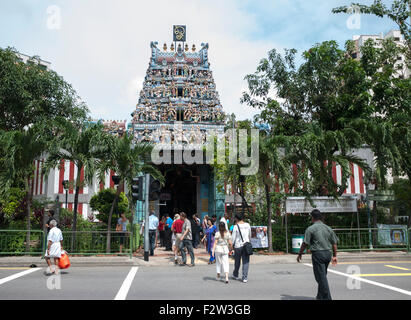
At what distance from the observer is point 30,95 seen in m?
18.2

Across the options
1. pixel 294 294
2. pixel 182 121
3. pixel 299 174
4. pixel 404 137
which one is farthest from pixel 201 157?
pixel 294 294

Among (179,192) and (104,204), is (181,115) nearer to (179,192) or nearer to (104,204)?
(179,192)

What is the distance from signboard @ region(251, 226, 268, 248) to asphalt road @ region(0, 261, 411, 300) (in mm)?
3146

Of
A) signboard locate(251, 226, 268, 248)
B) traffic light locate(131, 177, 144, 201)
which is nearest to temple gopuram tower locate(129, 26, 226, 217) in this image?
signboard locate(251, 226, 268, 248)

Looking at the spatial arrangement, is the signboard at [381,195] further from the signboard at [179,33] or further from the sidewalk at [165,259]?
the signboard at [179,33]

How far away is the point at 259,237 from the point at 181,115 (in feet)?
62.8

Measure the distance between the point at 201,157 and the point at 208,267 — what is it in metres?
12.8

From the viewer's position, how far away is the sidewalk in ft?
39.5

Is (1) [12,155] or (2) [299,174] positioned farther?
(2) [299,174]

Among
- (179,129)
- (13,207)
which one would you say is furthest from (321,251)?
(179,129)

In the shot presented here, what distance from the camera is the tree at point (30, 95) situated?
1781 cm

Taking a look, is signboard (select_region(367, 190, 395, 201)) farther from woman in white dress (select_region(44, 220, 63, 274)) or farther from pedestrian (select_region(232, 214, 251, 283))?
woman in white dress (select_region(44, 220, 63, 274))
